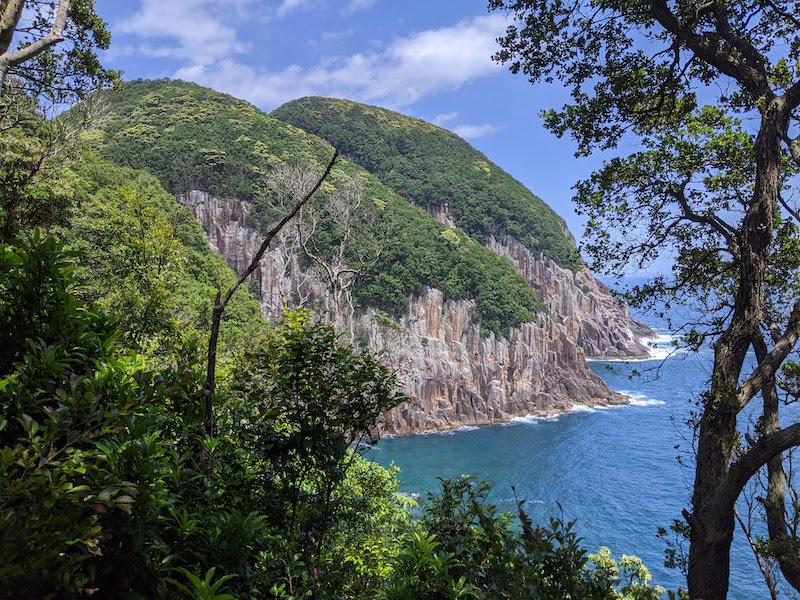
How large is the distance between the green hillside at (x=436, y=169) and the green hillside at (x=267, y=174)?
30.8 feet

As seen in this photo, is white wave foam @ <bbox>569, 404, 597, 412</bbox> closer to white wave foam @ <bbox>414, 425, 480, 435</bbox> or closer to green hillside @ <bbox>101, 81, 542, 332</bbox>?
green hillside @ <bbox>101, 81, 542, 332</bbox>

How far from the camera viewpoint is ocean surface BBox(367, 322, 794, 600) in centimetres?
2322

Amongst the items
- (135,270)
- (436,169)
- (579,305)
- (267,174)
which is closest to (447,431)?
(267,174)

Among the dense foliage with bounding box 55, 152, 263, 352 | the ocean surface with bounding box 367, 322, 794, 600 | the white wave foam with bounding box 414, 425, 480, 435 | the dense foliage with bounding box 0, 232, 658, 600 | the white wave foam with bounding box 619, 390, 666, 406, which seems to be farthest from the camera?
the white wave foam with bounding box 619, 390, 666, 406

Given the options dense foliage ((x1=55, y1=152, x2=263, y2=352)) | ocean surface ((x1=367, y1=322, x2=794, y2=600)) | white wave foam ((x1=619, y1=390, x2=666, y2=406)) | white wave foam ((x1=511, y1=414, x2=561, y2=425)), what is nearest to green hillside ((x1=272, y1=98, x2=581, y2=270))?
white wave foam ((x1=619, y1=390, x2=666, y2=406))

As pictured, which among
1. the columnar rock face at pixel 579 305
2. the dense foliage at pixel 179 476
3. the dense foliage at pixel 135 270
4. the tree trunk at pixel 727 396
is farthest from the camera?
the columnar rock face at pixel 579 305

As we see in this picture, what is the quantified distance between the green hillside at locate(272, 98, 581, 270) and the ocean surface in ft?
85.7

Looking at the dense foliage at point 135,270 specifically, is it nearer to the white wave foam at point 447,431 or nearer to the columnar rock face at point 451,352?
the columnar rock face at point 451,352

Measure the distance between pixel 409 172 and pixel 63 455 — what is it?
7281 cm

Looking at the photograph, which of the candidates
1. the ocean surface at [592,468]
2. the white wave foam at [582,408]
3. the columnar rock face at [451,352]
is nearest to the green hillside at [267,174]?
the columnar rock face at [451,352]

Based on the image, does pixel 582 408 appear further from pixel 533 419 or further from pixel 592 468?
pixel 592 468

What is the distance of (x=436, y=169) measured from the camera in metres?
73.1

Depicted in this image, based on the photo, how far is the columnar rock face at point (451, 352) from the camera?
40.0 meters

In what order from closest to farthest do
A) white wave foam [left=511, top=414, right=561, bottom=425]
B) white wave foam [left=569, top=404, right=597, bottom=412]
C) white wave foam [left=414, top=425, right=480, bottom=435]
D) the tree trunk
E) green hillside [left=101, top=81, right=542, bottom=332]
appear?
the tree trunk < white wave foam [left=414, top=425, right=480, bottom=435] < white wave foam [left=511, top=414, right=561, bottom=425] < green hillside [left=101, top=81, right=542, bottom=332] < white wave foam [left=569, top=404, right=597, bottom=412]
